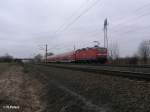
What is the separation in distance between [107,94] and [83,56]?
116 feet

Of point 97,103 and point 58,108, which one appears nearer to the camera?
point 97,103

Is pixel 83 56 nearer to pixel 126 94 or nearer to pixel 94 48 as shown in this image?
pixel 94 48

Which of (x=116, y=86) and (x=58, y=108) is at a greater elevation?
(x=116, y=86)

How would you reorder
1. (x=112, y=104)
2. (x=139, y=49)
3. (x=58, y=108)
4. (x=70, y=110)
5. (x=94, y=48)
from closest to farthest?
(x=112, y=104), (x=70, y=110), (x=58, y=108), (x=94, y=48), (x=139, y=49)

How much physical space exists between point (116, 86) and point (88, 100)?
181 centimetres

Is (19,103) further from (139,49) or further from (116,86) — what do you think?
(139,49)

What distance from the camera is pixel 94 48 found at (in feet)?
143

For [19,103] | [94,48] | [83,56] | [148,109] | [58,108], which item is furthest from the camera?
[83,56]

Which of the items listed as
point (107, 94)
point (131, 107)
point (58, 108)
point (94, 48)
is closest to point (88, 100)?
point (107, 94)

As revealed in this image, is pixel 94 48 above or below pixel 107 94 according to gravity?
above


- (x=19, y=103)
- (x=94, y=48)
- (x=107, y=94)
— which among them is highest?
(x=94, y=48)

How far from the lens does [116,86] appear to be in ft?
40.7

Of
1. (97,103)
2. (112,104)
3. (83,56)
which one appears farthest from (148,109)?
(83,56)

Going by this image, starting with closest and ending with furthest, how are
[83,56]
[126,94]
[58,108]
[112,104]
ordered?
[112,104]
[126,94]
[58,108]
[83,56]
